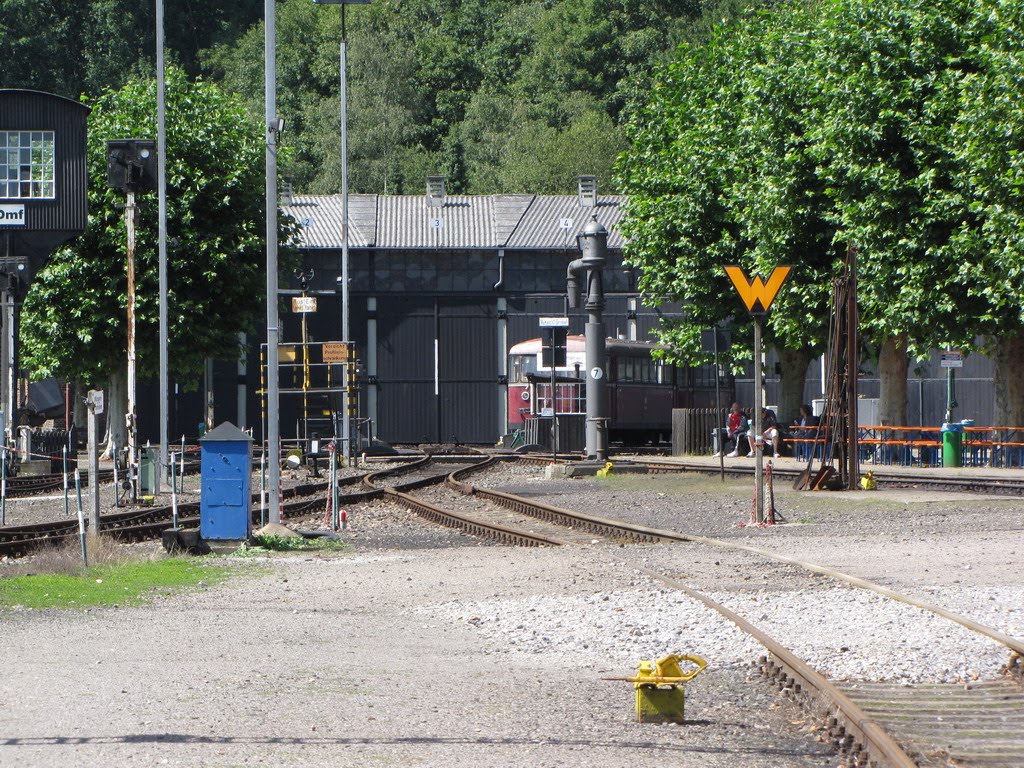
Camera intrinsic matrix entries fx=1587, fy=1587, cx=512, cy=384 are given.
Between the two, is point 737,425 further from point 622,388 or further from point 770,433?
point 622,388

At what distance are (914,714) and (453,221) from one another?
6224cm

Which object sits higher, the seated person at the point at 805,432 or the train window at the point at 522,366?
the train window at the point at 522,366

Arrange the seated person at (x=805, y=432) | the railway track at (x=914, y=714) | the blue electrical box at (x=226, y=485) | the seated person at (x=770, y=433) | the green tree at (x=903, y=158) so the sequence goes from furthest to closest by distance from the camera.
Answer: the seated person at (x=770, y=433)
the seated person at (x=805, y=432)
the green tree at (x=903, y=158)
the blue electrical box at (x=226, y=485)
the railway track at (x=914, y=714)

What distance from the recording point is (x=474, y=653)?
10047 millimetres

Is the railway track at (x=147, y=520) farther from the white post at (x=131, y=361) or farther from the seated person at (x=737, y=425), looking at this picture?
the seated person at (x=737, y=425)

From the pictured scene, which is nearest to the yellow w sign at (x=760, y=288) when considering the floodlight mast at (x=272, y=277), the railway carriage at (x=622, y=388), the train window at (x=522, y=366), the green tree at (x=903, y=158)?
the floodlight mast at (x=272, y=277)

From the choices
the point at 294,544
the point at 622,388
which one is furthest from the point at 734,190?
the point at 294,544

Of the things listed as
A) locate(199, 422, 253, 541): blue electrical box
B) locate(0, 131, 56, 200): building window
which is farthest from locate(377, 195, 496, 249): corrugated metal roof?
locate(199, 422, 253, 541): blue electrical box

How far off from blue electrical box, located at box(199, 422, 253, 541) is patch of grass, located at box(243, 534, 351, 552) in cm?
33

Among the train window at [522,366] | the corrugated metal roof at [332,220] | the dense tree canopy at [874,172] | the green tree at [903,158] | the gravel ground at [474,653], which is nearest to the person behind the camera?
the gravel ground at [474,653]

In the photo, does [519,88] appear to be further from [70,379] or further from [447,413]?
[70,379]

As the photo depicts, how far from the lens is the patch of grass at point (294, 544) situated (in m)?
18.5

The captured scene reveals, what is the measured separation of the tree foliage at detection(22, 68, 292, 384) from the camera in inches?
1693

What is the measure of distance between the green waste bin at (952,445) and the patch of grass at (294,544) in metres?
21.1
